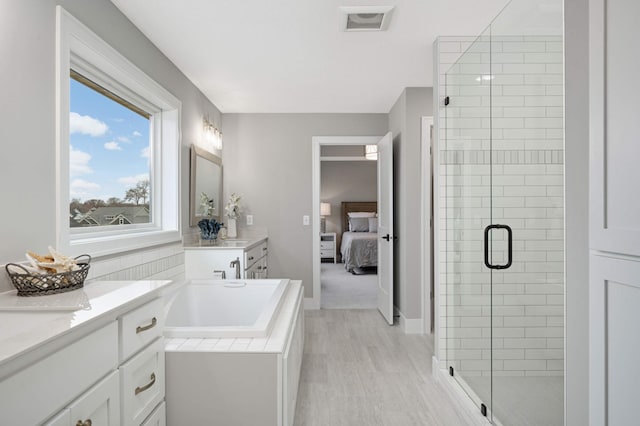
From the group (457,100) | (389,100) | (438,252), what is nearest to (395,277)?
(438,252)

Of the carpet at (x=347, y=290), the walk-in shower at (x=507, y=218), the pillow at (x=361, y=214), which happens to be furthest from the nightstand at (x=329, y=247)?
the walk-in shower at (x=507, y=218)

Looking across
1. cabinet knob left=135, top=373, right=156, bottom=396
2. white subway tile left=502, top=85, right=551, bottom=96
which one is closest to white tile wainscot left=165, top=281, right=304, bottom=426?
cabinet knob left=135, top=373, right=156, bottom=396

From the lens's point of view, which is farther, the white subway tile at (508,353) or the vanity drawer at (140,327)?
the white subway tile at (508,353)

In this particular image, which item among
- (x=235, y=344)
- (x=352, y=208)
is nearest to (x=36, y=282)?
(x=235, y=344)

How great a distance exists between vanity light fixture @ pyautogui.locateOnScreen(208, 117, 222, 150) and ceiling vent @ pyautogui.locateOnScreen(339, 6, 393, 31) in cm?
194

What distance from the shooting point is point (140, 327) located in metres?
1.34

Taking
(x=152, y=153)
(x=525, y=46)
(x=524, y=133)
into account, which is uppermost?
(x=525, y=46)

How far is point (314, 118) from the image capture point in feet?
14.7

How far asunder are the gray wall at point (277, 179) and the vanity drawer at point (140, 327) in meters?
2.93

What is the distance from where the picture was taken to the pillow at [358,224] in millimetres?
8188

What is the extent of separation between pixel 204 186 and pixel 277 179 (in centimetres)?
98

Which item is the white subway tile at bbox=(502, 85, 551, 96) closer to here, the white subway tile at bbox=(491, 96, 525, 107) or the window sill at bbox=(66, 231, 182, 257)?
the white subway tile at bbox=(491, 96, 525, 107)

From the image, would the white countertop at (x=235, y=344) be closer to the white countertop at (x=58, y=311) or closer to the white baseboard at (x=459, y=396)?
the white countertop at (x=58, y=311)

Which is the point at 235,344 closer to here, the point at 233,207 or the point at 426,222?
the point at 426,222
